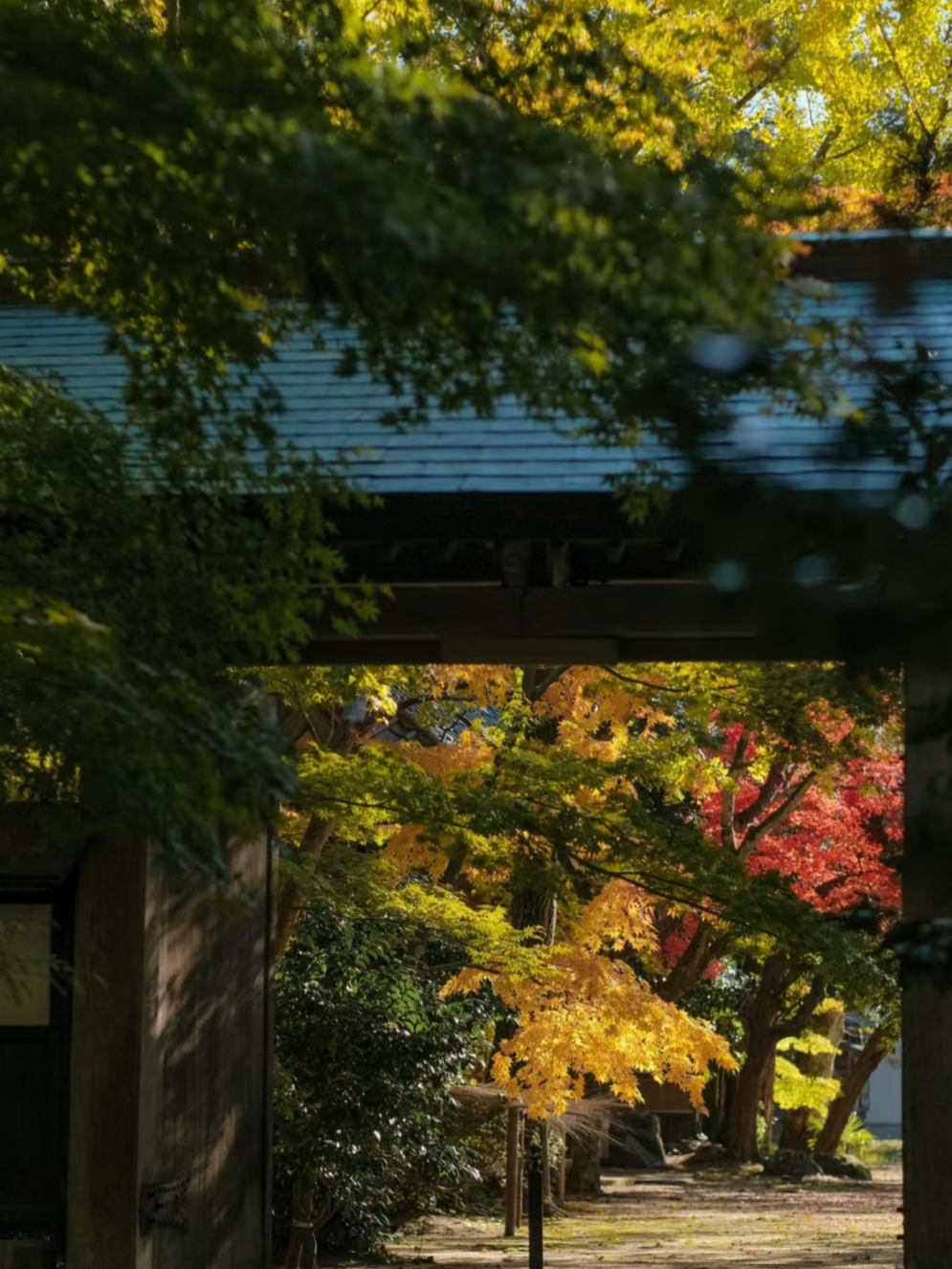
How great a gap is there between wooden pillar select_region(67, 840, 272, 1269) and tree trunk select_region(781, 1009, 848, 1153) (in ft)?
58.2

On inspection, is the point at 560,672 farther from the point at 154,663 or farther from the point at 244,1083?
the point at 154,663

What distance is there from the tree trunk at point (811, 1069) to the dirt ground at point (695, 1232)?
139 inches

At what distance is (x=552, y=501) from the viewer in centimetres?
512

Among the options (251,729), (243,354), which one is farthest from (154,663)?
(243,354)

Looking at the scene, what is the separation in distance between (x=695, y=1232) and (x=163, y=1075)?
31.3 ft

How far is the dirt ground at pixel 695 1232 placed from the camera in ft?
39.9

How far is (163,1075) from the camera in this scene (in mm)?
6203

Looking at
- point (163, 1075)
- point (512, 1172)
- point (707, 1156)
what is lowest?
point (707, 1156)

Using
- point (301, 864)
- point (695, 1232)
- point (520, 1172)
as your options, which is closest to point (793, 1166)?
point (695, 1232)

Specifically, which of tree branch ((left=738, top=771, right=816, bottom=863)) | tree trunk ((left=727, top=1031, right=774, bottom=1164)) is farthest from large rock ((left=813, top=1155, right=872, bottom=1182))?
tree branch ((left=738, top=771, right=816, bottom=863))

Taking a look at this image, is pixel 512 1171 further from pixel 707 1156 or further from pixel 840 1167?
pixel 707 1156

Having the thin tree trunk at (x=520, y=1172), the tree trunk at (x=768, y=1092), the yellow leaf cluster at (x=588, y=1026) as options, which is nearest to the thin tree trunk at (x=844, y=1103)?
the tree trunk at (x=768, y=1092)

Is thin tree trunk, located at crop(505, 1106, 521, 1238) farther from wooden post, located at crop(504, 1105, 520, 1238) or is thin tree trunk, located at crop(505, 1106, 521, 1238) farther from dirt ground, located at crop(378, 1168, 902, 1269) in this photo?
dirt ground, located at crop(378, 1168, 902, 1269)

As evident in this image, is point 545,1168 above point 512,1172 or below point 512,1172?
below
